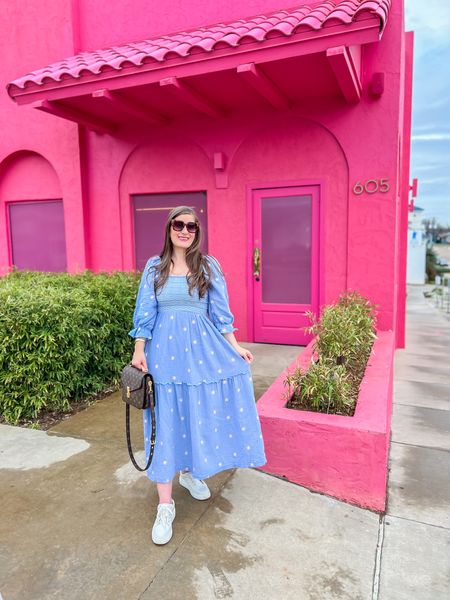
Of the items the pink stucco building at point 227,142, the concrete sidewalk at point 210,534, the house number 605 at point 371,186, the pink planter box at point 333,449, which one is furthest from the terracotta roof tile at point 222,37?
the concrete sidewalk at point 210,534

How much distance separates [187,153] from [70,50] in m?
2.54

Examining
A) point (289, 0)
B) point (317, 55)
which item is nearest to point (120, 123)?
point (289, 0)

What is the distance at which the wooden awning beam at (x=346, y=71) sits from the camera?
4.25m

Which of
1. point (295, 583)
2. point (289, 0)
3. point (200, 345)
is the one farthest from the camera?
point (289, 0)

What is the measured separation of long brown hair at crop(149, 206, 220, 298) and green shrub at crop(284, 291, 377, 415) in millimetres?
1194

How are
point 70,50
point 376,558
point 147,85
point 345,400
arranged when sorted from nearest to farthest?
1. point 376,558
2. point 345,400
3. point 147,85
4. point 70,50

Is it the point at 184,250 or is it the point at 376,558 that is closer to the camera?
the point at 376,558

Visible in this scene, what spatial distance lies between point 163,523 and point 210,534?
26 cm

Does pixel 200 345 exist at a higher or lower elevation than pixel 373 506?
higher

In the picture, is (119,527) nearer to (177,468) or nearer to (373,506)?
(177,468)

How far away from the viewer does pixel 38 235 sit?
309 inches

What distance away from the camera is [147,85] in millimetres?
5230

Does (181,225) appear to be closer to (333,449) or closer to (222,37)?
(333,449)

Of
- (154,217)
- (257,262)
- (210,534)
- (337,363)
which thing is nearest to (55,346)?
(210,534)
